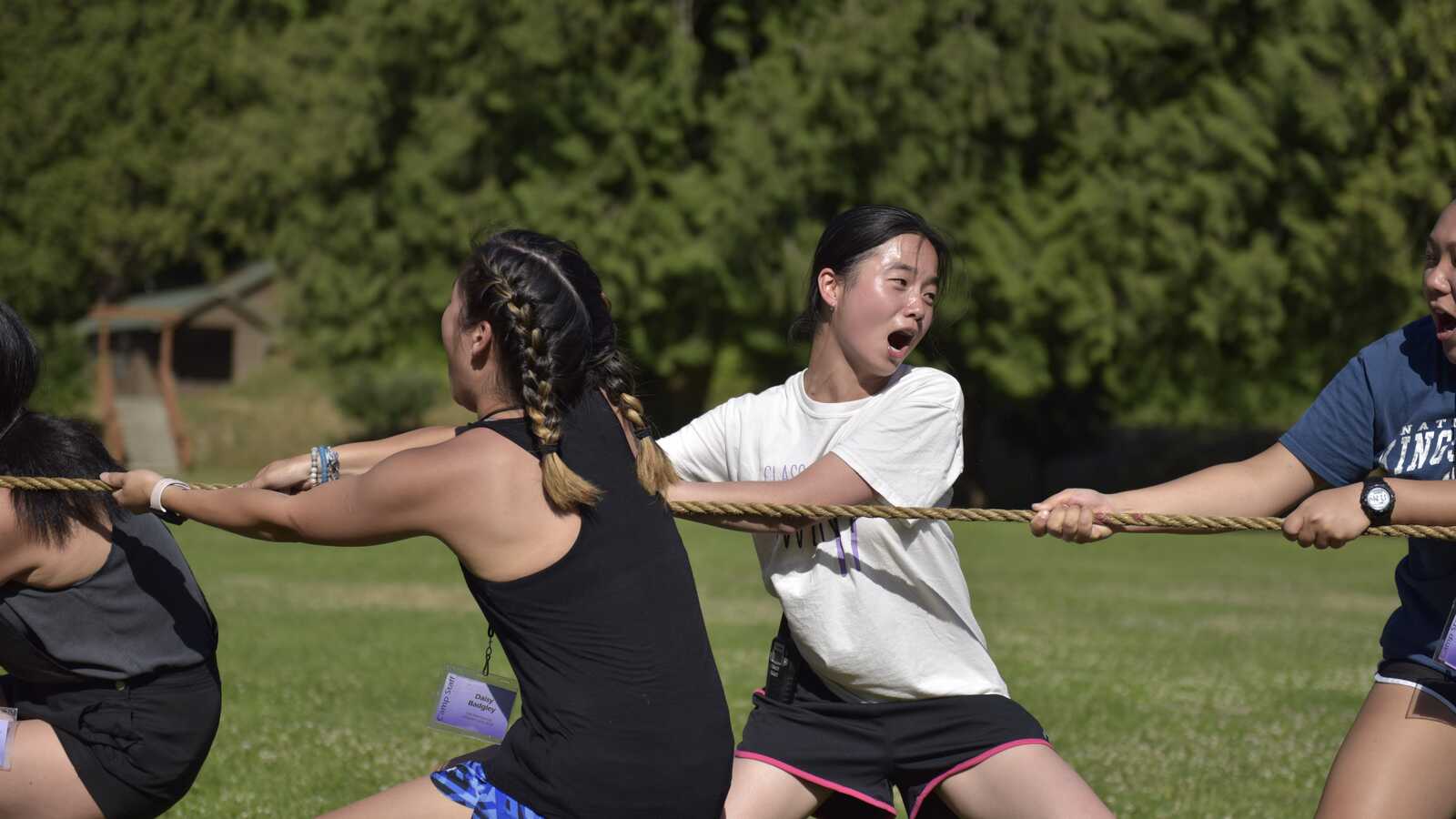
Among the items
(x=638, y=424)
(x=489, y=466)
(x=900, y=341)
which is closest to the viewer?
(x=489, y=466)

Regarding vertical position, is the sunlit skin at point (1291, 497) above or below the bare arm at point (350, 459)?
above

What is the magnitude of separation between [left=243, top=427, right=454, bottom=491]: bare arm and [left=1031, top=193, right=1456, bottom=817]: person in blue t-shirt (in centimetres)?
165

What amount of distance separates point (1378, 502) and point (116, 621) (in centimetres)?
319

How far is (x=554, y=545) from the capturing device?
11.1ft

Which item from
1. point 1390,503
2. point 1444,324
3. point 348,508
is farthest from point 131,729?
point 1444,324

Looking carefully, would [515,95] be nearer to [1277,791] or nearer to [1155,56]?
[1155,56]

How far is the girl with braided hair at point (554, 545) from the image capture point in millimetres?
3361

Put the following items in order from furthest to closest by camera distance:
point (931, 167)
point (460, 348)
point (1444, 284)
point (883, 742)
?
point (931, 167) < point (883, 742) < point (1444, 284) < point (460, 348)

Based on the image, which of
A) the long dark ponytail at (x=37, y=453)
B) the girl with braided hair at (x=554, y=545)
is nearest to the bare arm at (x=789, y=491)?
the girl with braided hair at (x=554, y=545)

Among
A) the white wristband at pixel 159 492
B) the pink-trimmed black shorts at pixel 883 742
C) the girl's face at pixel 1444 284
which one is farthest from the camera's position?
the pink-trimmed black shorts at pixel 883 742

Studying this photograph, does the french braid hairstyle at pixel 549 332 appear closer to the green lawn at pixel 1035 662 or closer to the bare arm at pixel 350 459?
the bare arm at pixel 350 459

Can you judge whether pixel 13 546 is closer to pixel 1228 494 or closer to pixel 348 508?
pixel 348 508

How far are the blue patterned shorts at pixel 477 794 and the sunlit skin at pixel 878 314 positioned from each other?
156cm

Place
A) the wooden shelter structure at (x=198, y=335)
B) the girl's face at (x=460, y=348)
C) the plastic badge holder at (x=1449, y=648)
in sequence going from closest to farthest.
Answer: the girl's face at (x=460, y=348) < the plastic badge holder at (x=1449, y=648) < the wooden shelter structure at (x=198, y=335)
